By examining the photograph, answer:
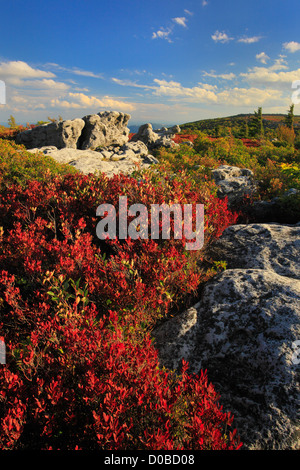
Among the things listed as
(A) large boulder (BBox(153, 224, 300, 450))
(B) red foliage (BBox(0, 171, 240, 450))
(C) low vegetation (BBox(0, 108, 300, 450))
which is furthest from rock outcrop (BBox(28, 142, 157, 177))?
(A) large boulder (BBox(153, 224, 300, 450))

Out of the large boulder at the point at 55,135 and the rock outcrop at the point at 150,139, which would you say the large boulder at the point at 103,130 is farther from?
the rock outcrop at the point at 150,139

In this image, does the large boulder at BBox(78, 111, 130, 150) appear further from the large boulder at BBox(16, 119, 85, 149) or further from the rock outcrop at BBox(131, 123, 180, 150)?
the rock outcrop at BBox(131, 123, 180, 150)

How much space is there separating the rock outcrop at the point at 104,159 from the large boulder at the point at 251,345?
4125 millimetres

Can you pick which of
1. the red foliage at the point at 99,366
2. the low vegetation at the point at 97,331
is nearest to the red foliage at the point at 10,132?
the low vegetation at the point at 97,331

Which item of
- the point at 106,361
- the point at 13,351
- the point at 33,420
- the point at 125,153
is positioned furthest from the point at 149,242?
the point at 125,153

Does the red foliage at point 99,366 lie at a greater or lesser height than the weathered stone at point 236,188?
lesser

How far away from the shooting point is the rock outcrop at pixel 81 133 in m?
21.0

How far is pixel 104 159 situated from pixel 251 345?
56.5 ft

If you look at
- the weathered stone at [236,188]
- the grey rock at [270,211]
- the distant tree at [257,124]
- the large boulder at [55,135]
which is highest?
the distant tree at [257,124]

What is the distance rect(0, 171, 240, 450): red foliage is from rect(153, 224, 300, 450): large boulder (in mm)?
236

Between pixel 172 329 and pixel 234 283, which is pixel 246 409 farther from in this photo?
pixel 234 283

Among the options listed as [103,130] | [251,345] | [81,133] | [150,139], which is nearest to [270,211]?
[251,345]

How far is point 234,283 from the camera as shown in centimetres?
374

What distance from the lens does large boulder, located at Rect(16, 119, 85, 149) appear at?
20.9 metres
